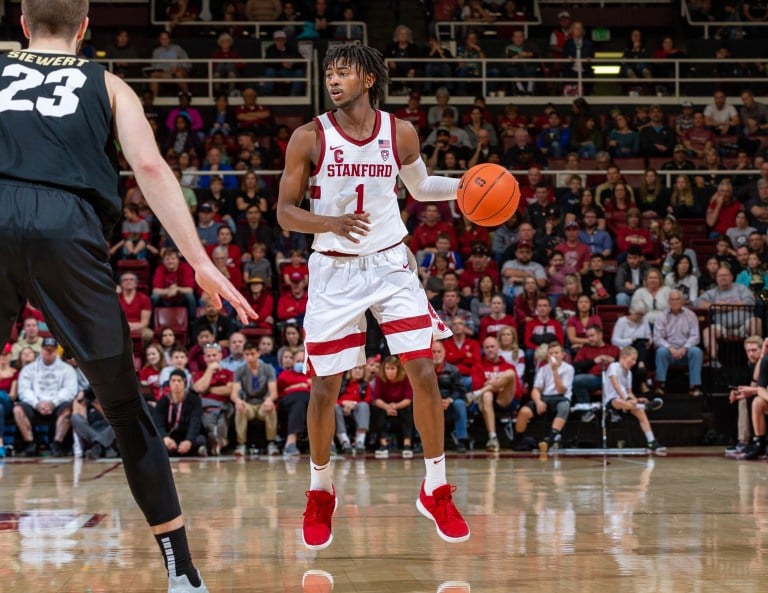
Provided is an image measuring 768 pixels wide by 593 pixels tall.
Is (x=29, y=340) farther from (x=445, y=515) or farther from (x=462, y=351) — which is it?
(x=445, y=515)

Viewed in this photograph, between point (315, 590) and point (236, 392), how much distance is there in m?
8.30

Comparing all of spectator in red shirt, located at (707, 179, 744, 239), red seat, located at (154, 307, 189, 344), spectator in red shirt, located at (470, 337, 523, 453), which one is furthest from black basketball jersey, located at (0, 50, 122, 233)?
spectator in red shirt, located at (707, 179, 744, 239)

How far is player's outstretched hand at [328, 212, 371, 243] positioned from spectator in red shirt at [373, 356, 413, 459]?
715cm

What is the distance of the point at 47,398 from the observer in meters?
12.2

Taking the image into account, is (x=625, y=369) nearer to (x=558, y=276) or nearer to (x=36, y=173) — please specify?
(x=558, y=276)

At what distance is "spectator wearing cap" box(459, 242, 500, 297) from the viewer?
14062mm

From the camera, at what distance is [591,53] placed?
19281 mm

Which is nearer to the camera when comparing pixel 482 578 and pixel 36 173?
pixel 36 173

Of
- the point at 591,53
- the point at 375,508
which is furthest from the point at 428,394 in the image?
the point at 591,53

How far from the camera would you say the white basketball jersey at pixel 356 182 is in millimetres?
5133

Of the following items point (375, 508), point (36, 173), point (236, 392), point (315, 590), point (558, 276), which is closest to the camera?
point (36, 173)

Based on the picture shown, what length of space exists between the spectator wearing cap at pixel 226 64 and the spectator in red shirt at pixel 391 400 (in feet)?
25.7

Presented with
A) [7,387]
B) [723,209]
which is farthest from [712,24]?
[7,387]

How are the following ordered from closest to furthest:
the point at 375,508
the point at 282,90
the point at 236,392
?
the point at 375,508, the point at 236,392, the point at 282,90
